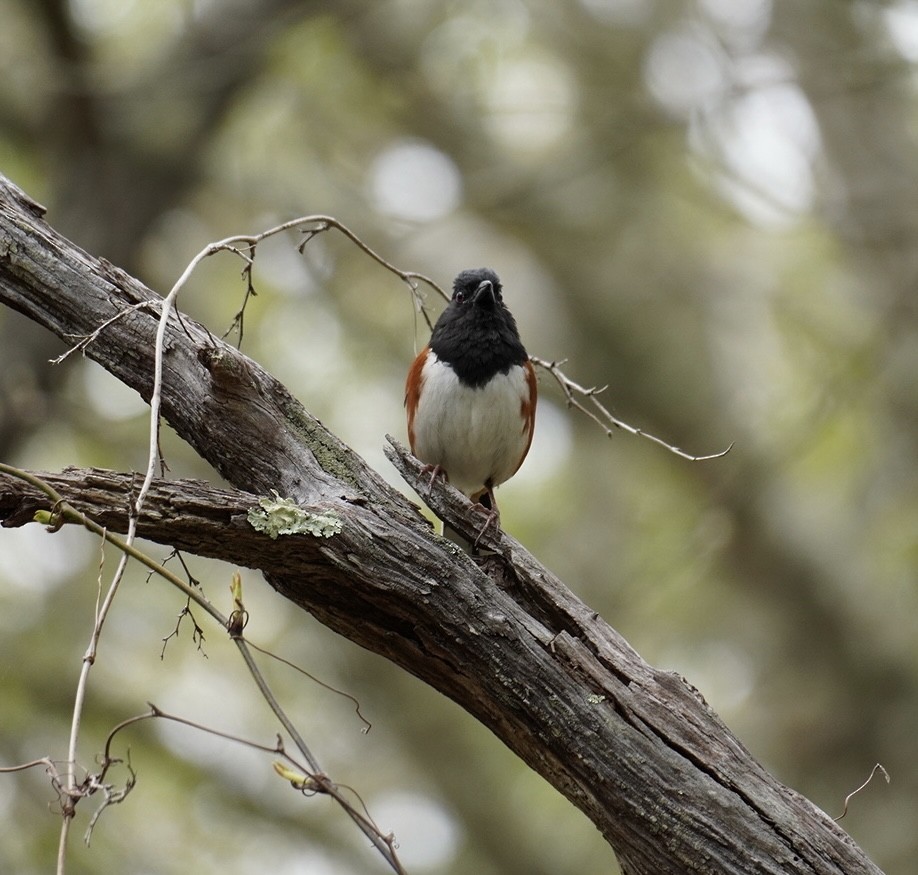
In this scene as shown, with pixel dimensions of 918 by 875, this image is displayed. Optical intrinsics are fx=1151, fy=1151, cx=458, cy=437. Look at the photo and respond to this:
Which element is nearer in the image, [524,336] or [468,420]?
[468,420]

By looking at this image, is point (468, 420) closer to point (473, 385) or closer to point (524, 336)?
point (473, 385)

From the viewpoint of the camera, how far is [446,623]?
7.98 ft

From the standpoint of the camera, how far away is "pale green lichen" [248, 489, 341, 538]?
2246 mm

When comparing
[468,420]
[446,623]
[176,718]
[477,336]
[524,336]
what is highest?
[524,336]

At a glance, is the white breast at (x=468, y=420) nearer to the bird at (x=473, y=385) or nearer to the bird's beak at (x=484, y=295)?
the bird at (x=473, y=385)

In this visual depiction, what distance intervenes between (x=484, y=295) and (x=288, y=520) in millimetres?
1717

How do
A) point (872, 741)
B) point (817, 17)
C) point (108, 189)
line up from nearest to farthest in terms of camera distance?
point (108, 189), point (817, 17), point (872, 741)

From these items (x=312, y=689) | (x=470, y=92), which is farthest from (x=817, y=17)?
(x=312, y=689)

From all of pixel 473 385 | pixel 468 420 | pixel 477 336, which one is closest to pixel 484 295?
pixel 477 336

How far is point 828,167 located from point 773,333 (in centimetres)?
127

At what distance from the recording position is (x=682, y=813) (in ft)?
8.05

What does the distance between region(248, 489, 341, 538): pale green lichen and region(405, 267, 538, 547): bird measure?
4.64 ft

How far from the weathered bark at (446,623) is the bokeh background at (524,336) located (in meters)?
3.15

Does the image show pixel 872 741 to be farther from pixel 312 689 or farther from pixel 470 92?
pixel 470 92
